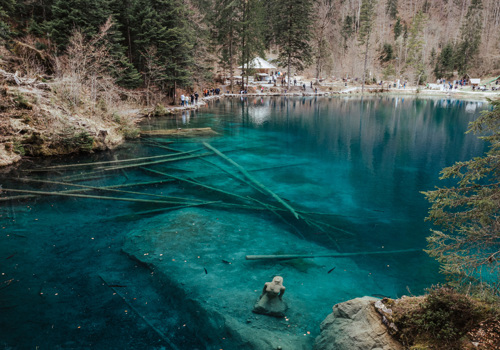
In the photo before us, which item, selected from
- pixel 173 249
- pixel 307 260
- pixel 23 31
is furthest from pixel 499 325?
pixel 23 31

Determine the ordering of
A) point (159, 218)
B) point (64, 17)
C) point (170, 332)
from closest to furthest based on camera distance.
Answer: point (170, 332) → point (159, 218) → point (64, 17)

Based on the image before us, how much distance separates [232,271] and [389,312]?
4359 mm

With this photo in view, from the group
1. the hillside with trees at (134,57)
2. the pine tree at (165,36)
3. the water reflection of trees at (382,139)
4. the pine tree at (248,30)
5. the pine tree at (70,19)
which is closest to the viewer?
the water reflection of trees at (382,139)

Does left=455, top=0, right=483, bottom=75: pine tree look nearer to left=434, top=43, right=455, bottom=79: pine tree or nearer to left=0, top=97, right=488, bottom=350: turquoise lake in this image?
left=434, top=43, right=455, bottom=79: pine tree

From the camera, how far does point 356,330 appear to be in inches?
191

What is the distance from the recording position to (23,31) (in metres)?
30.1

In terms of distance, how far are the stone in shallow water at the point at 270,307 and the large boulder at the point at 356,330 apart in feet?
3.54

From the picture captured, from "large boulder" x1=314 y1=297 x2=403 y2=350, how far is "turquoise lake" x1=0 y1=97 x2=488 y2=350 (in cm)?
105

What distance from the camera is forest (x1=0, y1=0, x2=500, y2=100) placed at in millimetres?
26547

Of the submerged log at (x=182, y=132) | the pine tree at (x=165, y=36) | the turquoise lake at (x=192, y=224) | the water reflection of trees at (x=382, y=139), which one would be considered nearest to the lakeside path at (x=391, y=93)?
the pine tree at (x=165, y=36)

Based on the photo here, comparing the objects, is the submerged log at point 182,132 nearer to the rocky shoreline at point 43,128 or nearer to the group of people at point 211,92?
the rocky shoreline at point 43,128

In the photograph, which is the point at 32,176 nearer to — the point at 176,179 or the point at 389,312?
the point at 176,179

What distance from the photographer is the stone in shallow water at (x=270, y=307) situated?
260 inches

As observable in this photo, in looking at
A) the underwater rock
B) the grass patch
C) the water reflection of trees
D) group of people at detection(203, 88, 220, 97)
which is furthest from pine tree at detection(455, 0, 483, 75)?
the grass patch
